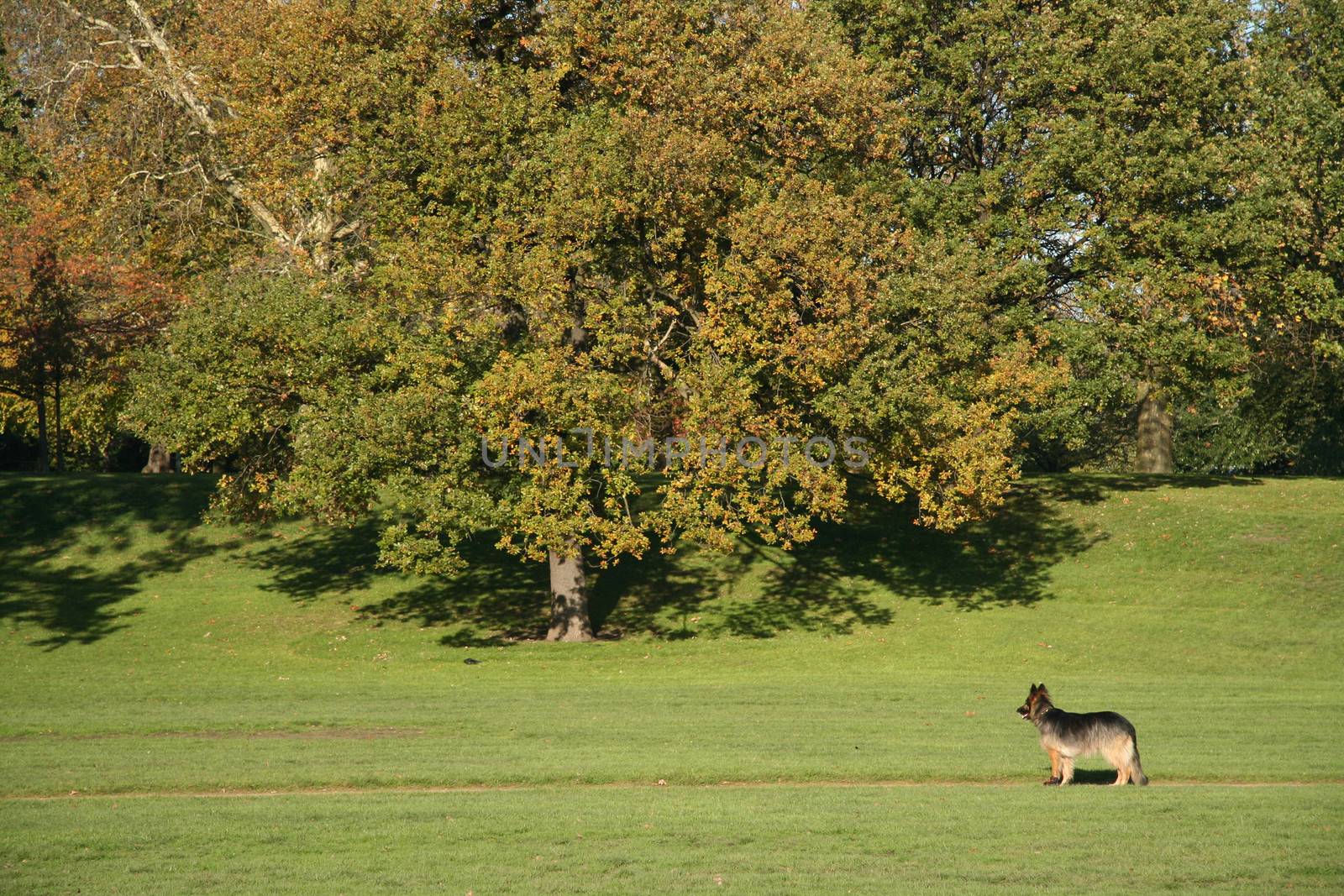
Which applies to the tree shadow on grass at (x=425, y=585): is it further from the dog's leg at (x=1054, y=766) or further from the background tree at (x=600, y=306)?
the dog's leg at (x=1054, y=766)

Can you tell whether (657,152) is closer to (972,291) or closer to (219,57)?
(972,291)

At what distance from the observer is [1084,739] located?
15891 millimetres

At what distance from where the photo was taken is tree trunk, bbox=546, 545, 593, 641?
33.4 meters

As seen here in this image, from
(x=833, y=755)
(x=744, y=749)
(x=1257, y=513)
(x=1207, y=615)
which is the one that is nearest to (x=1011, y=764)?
(x=833, y=755)

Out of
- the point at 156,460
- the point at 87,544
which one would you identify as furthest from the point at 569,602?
the point at 156,460

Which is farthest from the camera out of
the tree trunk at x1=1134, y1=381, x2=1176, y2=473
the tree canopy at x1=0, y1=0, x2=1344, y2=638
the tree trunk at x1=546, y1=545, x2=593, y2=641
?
the tree trunk at x1=1134, y1=381, x2=1176, y2=473

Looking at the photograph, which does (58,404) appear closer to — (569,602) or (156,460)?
(156,460)

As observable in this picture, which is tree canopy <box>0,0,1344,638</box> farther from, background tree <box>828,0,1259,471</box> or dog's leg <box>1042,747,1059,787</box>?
dog's leg <box>1042,747,1059,787</box>

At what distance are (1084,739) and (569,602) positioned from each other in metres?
19.2

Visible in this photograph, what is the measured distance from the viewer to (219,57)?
35312 mm

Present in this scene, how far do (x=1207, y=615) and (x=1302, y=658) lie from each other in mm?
3303

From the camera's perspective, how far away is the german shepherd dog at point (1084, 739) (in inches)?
621

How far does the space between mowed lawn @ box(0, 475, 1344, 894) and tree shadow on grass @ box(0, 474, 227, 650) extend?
0.11 meters

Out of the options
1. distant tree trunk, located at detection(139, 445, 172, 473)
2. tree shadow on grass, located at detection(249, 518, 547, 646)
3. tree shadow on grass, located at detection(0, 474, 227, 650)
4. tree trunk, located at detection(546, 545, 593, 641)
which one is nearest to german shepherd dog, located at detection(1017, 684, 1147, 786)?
tree trunk, located at detection(546, 545, 593, 641)
